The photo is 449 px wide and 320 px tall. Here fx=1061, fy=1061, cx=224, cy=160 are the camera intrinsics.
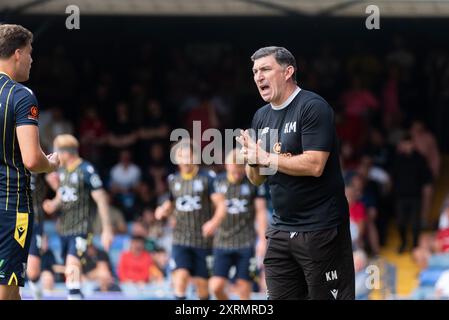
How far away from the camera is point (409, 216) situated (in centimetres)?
1683

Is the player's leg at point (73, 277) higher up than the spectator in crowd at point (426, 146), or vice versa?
the spectator in crowd at point (426, 146)

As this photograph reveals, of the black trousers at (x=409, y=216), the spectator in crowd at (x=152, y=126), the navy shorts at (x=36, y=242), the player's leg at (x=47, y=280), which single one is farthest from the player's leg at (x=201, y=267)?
the spectator in crowd at (x=152, y=126)

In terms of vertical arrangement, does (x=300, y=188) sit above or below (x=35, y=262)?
above

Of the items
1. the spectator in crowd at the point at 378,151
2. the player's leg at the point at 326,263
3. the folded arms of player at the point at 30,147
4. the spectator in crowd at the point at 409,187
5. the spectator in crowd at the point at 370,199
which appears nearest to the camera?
the folded arms of player at the point at 30,147

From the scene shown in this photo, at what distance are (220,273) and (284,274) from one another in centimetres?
502

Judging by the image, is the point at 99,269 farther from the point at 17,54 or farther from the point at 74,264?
the point at 17,54

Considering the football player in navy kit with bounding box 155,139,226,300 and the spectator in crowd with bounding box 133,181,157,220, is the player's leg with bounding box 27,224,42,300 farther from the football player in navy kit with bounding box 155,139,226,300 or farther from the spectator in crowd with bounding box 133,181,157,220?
the spectator in crowd with bounding box 133,181,157,220

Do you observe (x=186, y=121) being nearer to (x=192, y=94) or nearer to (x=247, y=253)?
(x=192, y=94)

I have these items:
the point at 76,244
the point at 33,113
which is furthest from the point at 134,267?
the point at 33,113

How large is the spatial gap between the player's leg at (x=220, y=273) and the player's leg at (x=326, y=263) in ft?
16.6

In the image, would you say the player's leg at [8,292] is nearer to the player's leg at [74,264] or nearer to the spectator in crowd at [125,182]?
the player's leg at [74,264]

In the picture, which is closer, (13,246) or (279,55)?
(13,246)

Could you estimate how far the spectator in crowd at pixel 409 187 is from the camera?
16.8 metres

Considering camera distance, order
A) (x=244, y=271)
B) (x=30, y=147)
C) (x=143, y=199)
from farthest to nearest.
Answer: (x=143, y=199) → (x=244, y=271) → (x=30, y=147)
